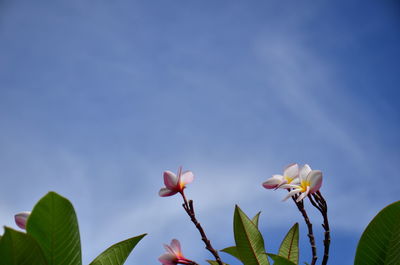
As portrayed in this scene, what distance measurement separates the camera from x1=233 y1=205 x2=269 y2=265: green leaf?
4.32 ft

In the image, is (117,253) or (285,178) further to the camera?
(285,178)

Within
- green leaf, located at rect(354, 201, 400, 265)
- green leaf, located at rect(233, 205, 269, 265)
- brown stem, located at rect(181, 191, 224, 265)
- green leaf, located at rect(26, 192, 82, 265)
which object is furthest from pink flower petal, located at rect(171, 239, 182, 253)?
green leaf, located at rect(354, 201, 400, 265)

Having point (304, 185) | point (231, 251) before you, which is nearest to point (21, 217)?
point (231, 251)

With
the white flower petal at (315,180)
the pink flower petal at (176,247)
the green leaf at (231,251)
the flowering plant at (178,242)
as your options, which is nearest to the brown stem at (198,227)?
the flowering plant at (178,242)

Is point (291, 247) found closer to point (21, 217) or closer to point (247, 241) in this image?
point (247, 241)

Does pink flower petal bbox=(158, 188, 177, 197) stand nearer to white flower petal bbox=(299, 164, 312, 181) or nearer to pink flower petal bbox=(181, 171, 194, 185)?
Result: pink flower petal bbox=(181, 171, 194, 185)

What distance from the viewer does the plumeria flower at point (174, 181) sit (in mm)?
1501

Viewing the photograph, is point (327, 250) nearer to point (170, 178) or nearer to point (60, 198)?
point (170, 178)

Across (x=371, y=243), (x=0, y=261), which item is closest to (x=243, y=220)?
(x=371, y=243)

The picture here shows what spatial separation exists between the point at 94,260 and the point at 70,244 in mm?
151

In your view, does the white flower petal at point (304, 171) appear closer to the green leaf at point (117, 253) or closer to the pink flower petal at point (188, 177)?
the pink flower petal at point (188, 177)

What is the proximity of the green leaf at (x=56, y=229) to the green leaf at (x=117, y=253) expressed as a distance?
0.10m

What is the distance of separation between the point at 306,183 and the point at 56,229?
838 mm

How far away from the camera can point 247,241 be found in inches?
51.9
